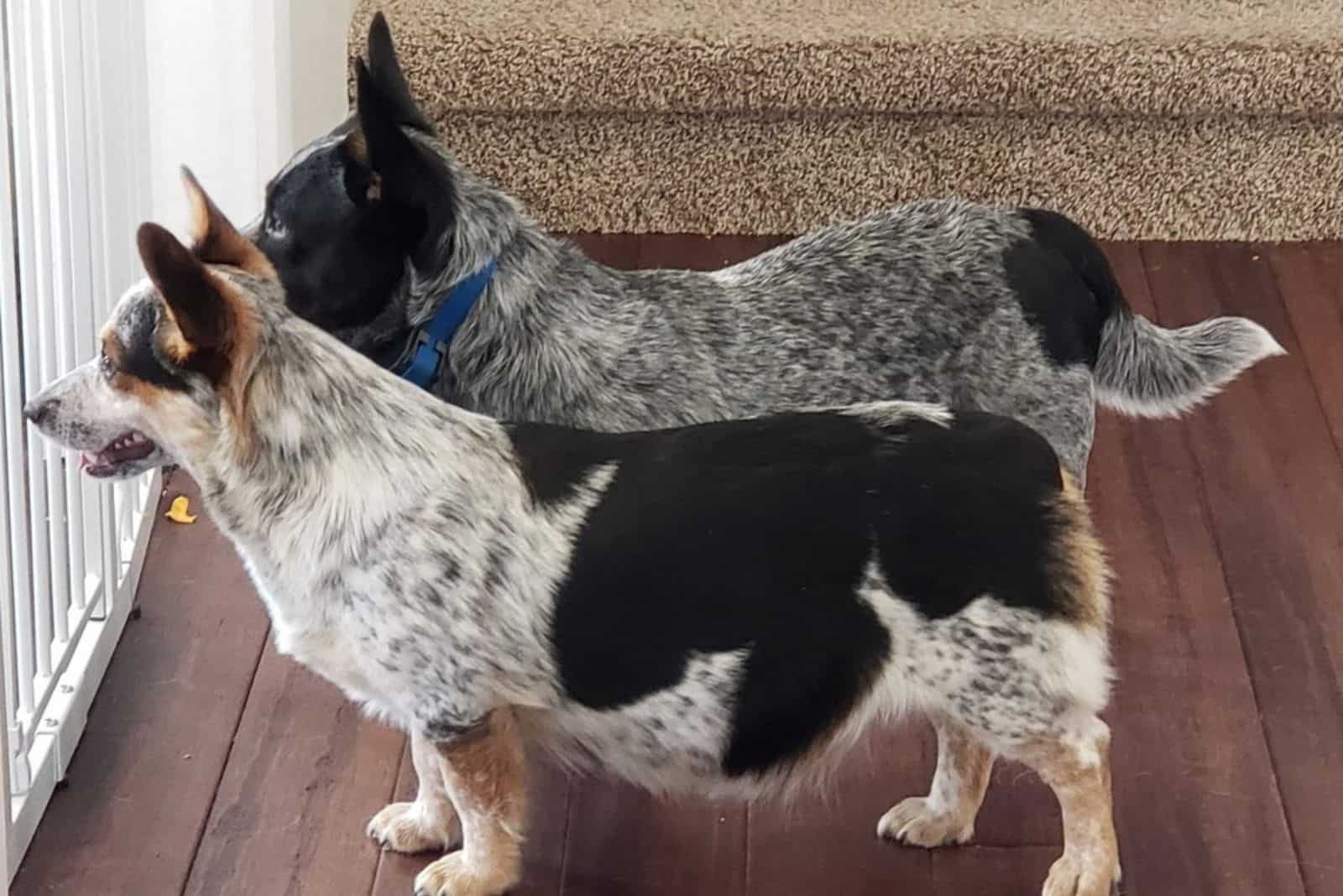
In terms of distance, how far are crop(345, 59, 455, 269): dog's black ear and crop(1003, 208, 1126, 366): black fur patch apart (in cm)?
73

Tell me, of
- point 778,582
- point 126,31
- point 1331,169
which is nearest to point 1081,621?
point 778,582

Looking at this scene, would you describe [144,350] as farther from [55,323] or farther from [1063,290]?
[1063,290]

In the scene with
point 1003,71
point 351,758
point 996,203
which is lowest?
point 351,758

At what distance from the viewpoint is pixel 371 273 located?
2262 millimetres

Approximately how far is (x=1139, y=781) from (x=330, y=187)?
4.07 feet

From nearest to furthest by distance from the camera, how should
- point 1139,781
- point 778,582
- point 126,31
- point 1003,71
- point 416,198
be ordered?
point 778,582 < point 416,198 < point 1139,781 < point 126,31 < point 1003,71

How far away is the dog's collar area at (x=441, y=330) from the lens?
7.48 feet

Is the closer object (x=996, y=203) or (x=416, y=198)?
(x=416, y=198)

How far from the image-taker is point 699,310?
94.3 inches

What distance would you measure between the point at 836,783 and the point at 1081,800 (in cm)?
39

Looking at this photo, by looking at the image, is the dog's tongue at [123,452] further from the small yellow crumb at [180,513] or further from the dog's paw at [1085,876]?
the dog's paw at [1085,876]

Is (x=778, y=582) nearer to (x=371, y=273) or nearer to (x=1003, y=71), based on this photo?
(x=371, y=273)

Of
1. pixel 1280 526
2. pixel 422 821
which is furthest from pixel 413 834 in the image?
pixel 1280 526

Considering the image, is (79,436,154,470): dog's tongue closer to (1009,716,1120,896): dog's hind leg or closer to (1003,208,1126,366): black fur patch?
(1009,716,1120,896): dog's hind leg
